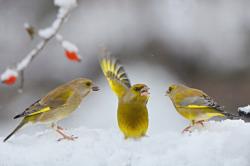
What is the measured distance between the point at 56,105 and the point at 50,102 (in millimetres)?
35

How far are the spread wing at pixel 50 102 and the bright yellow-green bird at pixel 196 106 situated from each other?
0.53m

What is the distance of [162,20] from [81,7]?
78 centimetres

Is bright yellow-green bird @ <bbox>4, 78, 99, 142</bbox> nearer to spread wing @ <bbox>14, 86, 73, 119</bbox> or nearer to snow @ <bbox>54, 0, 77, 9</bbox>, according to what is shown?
spread wing @ <bbox>14, 86, 73, 119</bbox>

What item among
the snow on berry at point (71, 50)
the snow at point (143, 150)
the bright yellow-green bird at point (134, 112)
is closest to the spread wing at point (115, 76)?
the bright yellow-green bird at point (134, 112)

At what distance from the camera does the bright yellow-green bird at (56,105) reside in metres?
3.58

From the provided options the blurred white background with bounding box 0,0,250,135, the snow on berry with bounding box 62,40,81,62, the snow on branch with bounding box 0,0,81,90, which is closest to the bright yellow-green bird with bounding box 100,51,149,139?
the snow on berry with bounding box 62,40,81,62

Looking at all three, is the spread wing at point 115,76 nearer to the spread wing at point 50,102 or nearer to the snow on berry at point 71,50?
the spread wing at point 50,102

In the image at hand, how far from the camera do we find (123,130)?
3316 mm

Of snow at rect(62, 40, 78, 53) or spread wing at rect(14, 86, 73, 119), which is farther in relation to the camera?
spread wing at rect(14, 86, 73, 119)

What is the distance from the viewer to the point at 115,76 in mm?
3672

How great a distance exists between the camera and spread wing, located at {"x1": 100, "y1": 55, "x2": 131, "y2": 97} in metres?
3.57

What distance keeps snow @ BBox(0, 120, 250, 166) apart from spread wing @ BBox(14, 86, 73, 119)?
309mm

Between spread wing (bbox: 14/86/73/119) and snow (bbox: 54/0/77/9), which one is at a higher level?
spread wing (bbox: 14/86/73/119)

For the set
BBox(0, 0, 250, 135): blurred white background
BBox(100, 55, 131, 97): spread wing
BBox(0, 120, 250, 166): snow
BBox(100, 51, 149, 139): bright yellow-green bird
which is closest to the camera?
BBox(0, 120, 250, 166): snow
